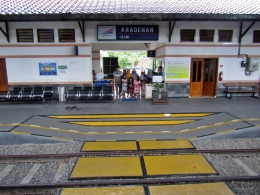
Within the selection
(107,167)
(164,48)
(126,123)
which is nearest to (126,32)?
(164,48)

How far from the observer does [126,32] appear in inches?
403

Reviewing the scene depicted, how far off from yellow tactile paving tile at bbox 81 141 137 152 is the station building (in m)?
5.85

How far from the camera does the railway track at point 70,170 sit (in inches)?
145

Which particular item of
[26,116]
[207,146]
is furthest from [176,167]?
[26,116]

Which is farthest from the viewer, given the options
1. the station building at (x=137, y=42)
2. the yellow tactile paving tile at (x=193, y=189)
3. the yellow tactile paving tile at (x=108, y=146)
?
the station building at (x=137, y=42)

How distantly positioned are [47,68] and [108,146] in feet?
22.8

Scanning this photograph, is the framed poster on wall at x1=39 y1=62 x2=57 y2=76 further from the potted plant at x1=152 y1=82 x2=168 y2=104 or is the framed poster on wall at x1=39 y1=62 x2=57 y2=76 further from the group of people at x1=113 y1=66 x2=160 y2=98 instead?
the potted plant at x1=152 y1=82 x2=168 y2=104

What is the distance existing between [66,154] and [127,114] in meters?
3.50

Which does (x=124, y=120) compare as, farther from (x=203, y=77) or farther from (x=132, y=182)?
(x=203, y=77)

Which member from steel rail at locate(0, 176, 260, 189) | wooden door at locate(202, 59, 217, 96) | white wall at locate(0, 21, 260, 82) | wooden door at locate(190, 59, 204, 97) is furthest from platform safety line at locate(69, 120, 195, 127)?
wooden door at locate(202, 59, 217, 96)

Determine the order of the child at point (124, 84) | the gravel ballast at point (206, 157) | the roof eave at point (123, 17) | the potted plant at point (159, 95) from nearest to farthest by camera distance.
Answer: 1. the gravel ballast at point (206, 157)
2. the roof eave at point (123, 17)
3. the potted plant at point (159, 95)
4. the child at point (124, 84)

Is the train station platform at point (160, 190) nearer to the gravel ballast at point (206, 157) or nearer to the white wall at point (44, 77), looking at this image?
the gravel ballast at point (206, 157)

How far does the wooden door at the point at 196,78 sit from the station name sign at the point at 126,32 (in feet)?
8.79

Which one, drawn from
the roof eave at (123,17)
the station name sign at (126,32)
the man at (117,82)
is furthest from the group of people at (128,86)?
the roof eave at (123,17)
